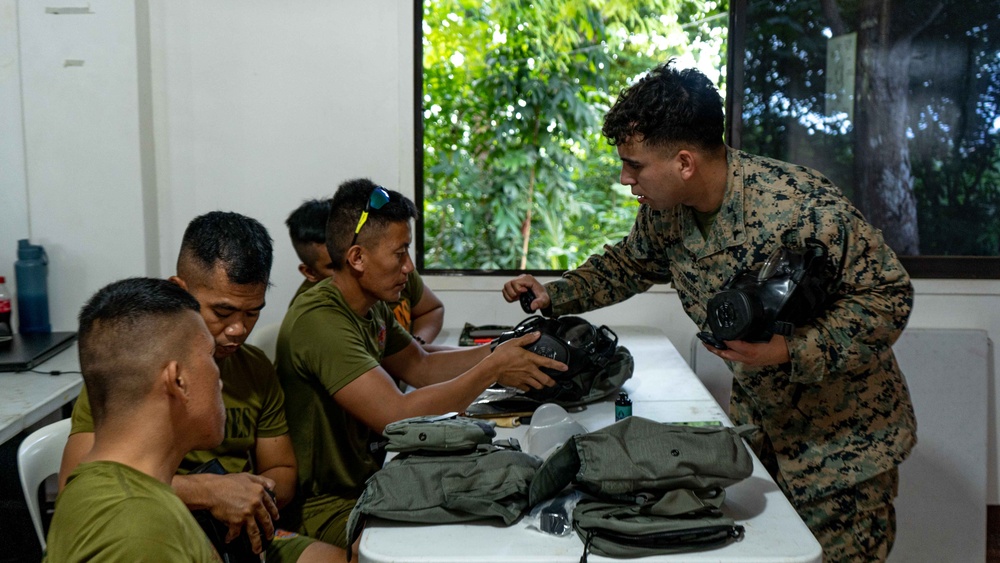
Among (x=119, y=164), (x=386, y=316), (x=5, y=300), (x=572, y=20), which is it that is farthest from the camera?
(x=572, y=20)

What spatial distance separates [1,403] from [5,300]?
77cm

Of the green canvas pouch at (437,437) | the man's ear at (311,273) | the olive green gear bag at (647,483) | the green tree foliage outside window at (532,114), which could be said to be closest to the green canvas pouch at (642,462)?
the olive green gear bag at (647,483)

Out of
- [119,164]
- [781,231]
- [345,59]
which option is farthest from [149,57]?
[781,231]

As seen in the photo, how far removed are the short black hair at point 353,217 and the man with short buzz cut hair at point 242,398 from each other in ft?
0.95

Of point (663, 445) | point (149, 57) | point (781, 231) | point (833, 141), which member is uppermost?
point (149, 57)

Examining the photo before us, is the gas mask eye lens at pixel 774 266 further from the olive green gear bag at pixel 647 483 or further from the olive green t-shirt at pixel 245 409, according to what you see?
the olive green t-shirt at pixel 245 409

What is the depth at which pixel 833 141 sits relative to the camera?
347cm

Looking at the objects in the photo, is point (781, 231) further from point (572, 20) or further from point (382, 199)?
point (572, 20)

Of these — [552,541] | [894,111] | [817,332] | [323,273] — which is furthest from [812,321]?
[894,111]

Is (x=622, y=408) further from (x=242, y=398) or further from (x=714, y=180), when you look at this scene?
(x=242, y=398)

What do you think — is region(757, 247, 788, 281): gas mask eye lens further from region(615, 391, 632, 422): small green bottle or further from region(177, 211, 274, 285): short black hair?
region(177, 211, 274, 285): short black hair

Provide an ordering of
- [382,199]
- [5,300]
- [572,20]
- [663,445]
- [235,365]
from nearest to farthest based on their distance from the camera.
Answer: [663,445], [235,365], [382,199], [5,300], [572,20]

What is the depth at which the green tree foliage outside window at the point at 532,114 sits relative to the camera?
138 inches

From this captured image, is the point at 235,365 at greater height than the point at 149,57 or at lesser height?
lesser
